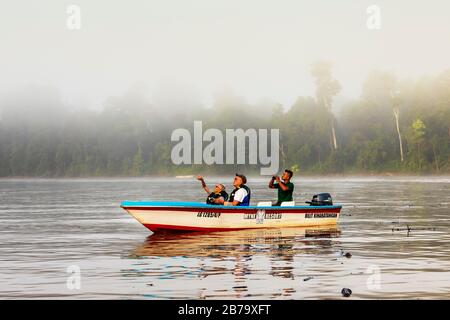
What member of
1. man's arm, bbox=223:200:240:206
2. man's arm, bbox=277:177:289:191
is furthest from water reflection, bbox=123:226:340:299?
man's arm, bbox=277:177:289:191

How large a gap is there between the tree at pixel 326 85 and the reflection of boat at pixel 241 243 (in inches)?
5454

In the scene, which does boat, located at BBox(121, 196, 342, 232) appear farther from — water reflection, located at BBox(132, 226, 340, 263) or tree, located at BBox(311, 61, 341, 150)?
tree, located at BBox(311, 61, 341, 150)

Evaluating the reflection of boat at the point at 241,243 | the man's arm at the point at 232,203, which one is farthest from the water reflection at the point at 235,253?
the man's arm at the point at 232,203

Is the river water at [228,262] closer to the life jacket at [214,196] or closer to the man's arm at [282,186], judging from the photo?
the life jacket at [214,196]

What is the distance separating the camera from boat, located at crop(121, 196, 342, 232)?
35.4 meters

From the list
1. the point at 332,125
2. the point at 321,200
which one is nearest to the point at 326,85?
the point at 332,125

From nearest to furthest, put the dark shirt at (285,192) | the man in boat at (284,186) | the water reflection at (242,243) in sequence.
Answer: the water reflection at (242,243) → the man in boat at (284,186) → the dark shirt at (285,192)

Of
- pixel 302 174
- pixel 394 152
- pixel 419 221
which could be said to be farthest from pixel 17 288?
pixel 302 174

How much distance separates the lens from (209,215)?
36062 millimetres

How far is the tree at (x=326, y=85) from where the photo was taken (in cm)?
17612

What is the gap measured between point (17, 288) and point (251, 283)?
5511 millimetres

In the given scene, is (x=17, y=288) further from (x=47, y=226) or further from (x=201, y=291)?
(x=47, y=226)

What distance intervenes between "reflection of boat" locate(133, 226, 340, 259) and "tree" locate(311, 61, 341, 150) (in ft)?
455

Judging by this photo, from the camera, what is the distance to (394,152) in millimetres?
161375
